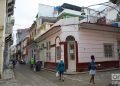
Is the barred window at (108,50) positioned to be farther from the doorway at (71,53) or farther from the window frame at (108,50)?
the doorway at (71,53)

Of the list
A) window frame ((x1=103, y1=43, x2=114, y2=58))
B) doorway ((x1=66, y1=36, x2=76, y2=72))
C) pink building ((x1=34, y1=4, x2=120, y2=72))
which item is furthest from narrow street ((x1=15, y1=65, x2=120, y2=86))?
window frame ((x1=103, y1=43, x2=114, y2=58))

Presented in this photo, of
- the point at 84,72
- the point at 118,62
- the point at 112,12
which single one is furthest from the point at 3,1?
the point at 112,12

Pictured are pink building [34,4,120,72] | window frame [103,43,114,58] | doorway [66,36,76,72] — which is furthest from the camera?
window frame [103,43,114,58]

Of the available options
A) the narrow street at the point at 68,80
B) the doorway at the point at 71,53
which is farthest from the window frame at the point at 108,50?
the narrow street at the point at 68,80

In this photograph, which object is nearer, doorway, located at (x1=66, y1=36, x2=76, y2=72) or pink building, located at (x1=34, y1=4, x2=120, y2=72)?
pink building, located at (x1=34, y1=4, x2=120, y2=72)

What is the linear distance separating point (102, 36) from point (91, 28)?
5.80 ft

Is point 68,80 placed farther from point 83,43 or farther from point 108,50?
point 108,50

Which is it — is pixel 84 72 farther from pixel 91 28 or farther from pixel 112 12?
pixel 112 12

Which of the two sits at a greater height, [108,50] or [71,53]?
[108,50]

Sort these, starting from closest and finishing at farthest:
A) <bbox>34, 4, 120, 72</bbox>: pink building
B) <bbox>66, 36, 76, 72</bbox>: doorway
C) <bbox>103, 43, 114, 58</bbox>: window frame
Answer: <bbox>34, 4, 120, 72</bbox>: pink building → <bbox>66, 36, 76, 72</bbox>: doorway → <bbox>103, 43, 114, 58</bbox>: window frame

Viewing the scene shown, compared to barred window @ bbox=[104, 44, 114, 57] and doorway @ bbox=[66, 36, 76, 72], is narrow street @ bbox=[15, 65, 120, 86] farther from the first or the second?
barred window @ bbox=[104, 44, 114, 57]

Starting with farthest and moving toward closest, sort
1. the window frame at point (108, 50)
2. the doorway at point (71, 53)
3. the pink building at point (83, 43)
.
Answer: the window frame at point (108, 50) < the doorway at point (71, 53) < the pink building at point (83, 43)

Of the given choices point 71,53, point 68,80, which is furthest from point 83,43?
point 68,80

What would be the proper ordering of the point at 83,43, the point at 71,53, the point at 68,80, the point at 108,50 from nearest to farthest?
the point at 68,80 → the point at 83,43 → the point at 71,53 → the point at 108,50
